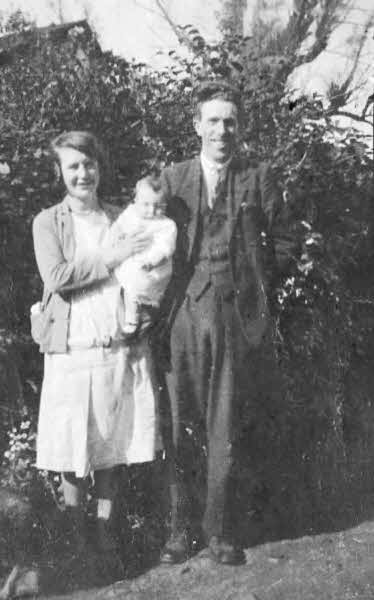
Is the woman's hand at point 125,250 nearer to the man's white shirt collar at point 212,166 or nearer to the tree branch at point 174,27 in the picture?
the man's white shirt collar at point 212,166

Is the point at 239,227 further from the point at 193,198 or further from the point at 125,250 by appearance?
the point at 125,250

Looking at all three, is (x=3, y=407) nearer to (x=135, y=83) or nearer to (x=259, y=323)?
(x=259, y=323)

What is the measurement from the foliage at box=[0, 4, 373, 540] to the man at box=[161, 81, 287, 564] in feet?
1.92

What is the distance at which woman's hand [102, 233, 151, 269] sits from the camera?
289 cm

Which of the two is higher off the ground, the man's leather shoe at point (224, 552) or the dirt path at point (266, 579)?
the man's leather shoe at point (224, 552)

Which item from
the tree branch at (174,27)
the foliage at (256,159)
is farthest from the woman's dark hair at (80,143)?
the tree branch at (174,27)

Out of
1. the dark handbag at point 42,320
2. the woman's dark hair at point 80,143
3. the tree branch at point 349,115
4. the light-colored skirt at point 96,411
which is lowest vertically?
the light-colored skirt at point 96,411

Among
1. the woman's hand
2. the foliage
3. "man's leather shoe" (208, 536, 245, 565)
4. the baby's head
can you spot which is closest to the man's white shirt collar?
the baby's head

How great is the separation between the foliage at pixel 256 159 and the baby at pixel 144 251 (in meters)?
0.57

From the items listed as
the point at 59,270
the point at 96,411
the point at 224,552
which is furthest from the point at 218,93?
the point at 224,552

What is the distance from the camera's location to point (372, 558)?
3.25 metres

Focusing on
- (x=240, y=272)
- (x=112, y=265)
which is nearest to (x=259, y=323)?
(x=240, y=272)

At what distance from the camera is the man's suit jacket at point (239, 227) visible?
10.0 ft

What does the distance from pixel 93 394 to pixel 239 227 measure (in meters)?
0.96
